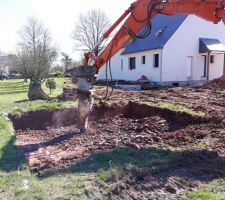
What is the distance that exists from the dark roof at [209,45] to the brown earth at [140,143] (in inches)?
566

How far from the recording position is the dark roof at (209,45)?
78.6ft

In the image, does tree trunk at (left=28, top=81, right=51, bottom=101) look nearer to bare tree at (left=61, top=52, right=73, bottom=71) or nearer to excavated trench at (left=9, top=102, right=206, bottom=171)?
excavated trench at (left=9, top=102, right=206, bottom=171)

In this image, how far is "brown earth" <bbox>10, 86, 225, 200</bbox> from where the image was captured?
15.9 ft

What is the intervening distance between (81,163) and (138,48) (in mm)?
21653

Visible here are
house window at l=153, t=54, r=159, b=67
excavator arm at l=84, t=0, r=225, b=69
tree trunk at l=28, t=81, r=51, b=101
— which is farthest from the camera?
house window at l=153, t=54, r=159, b=67

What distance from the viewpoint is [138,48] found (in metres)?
26.5

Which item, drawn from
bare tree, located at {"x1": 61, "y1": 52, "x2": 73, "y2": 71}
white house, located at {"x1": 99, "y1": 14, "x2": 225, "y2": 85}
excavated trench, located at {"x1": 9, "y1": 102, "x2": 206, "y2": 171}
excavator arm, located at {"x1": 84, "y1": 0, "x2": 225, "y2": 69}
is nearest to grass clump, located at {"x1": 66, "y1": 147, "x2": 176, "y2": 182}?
→ excavated trench, located at {"x1": 9, "y1": 102, "x2": 206, "y2": 171}

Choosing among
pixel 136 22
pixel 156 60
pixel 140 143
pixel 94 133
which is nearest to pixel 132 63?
pixel 156 60

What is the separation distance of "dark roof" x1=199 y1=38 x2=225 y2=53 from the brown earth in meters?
14.4

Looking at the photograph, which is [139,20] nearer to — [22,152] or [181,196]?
[22,152]

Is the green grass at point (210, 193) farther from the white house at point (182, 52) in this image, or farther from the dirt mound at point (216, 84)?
the white house at point (182, 52)

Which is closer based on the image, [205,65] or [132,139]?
[132,139]

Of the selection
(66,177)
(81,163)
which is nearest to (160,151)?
(81,163)

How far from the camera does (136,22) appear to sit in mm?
7602
